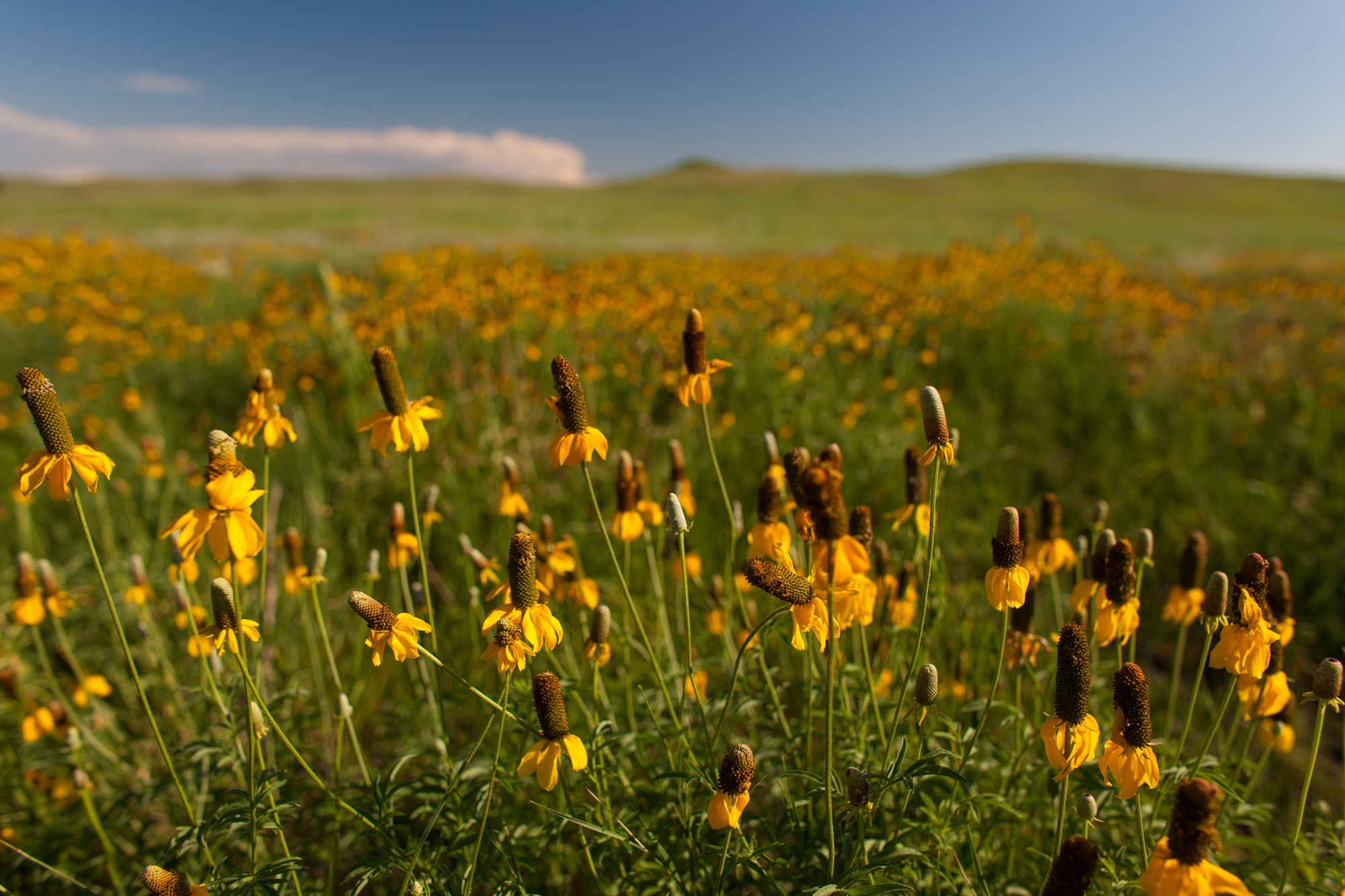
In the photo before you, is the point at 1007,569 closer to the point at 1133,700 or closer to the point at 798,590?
the point at 1133,700

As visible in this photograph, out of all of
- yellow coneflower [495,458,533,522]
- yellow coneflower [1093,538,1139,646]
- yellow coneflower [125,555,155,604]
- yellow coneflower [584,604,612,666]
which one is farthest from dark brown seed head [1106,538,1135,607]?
yellow coneflower [125,555,155,604]

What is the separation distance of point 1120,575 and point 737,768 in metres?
1.00

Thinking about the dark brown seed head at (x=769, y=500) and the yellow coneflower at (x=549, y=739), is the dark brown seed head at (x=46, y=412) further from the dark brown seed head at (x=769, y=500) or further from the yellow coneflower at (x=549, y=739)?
the dark brown seed head at (x=769, y=500)

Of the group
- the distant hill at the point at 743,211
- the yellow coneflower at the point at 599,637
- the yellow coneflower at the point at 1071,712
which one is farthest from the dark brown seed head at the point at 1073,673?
the distant hill at the point at 743,211

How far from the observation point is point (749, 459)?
15.2ft

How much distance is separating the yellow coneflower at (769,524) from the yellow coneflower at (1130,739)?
0.67 meters

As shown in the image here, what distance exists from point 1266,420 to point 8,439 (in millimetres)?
9940

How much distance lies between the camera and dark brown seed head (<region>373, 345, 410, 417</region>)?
153 centimetres

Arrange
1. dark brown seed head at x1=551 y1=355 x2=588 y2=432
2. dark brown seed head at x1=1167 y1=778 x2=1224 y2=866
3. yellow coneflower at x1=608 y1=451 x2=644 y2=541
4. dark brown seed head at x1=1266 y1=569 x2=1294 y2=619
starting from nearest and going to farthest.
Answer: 1. dark brown seed head at x1=1167 y1=778 x2=1224 y2=866
2. dark brown seed head at x1=551 y1=355 x2=588 y2=432
3. dark brown seed head at x1=1266 y1=569 x2=1294 y2=619
4. yellow coneflower at x1=608 y1=451 x2=644 y2=541

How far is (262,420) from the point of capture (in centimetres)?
162

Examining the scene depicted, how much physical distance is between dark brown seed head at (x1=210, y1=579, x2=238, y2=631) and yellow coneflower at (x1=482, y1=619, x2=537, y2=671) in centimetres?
55

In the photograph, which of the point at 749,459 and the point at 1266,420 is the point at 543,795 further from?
the point at 1266,420

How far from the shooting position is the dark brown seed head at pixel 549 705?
1314mm

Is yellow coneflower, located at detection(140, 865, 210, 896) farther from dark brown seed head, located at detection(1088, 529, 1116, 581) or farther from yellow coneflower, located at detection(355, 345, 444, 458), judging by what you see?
dark brown seed head, located at detection(1088, 529, 1116, 581)
